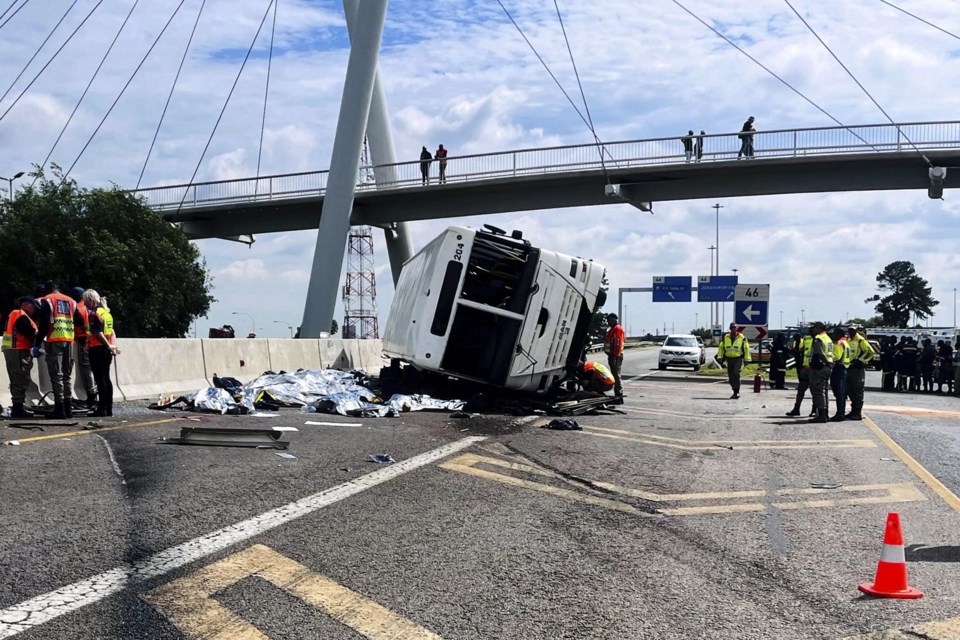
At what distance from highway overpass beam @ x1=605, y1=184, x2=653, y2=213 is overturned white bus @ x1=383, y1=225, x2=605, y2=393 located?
61.9 ft

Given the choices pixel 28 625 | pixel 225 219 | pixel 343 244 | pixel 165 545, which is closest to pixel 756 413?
pixel 165 545

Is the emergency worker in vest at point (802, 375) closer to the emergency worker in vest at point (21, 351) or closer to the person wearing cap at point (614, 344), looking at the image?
the person wearing cap at point (614, 344)

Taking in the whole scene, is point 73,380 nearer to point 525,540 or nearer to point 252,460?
point 252,460

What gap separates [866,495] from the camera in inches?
331

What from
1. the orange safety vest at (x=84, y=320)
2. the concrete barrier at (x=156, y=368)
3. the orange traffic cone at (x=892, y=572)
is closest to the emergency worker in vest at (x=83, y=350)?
the orange safety vest at (x=84, y=320)

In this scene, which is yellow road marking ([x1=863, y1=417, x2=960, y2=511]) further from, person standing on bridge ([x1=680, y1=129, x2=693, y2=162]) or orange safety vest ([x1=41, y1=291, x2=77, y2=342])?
person standing on bridge ([x1=680, y1=129, x2=693, y2=162])

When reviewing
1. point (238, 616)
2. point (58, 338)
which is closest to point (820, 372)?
point (58, 338)

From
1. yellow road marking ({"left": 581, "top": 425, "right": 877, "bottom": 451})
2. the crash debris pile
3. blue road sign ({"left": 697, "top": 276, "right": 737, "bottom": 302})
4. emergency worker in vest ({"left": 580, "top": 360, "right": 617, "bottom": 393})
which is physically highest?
blue road sign ({"left": 697, "top": 276, "right": 737, "bottom": 302})

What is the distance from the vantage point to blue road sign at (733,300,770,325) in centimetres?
2988

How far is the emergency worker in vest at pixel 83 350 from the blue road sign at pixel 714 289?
5032 cm

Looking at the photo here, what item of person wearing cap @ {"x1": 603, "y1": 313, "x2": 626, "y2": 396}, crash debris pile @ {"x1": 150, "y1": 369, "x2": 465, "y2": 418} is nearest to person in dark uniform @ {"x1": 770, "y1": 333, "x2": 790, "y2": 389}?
person wearing cap @ {"x1": 603, "y1": 313, "x2": 626, "y2": 396}

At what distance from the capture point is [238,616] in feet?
14.5

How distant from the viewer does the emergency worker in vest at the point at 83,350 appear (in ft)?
39.8

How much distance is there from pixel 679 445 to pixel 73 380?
841 centimetres
